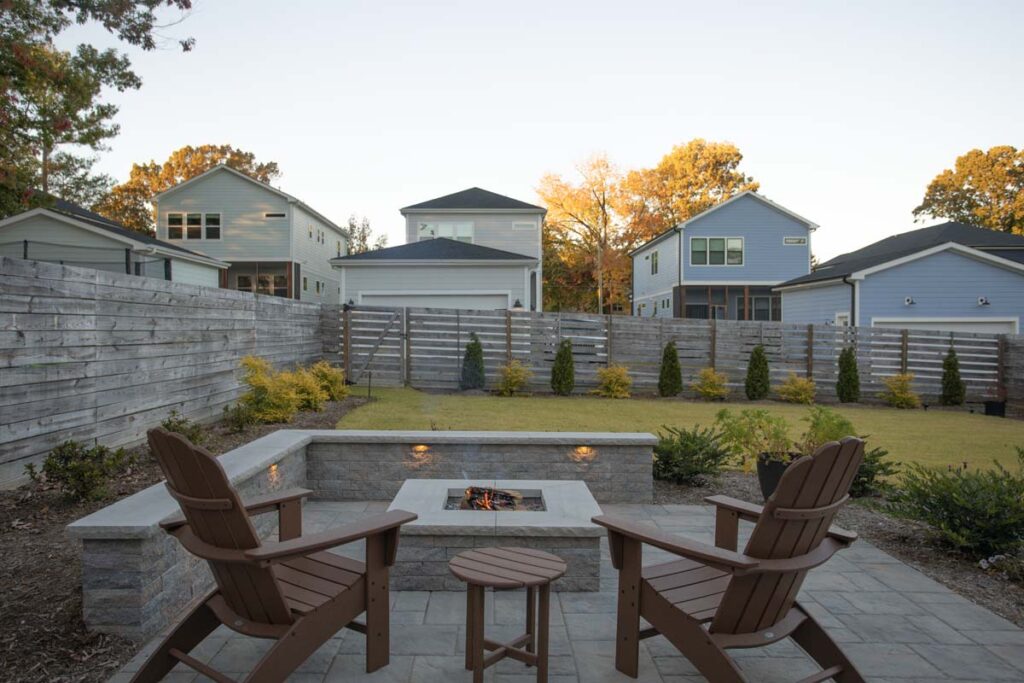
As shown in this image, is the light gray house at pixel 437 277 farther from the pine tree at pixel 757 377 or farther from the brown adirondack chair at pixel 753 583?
the brown adirondack chair at pixel 753 583

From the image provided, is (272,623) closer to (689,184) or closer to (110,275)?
(110,275)

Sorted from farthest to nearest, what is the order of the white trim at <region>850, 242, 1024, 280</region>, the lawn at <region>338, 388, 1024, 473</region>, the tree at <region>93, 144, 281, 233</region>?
1. the tree at <region>93, 144, 281, 233</region>
2. the white trim at <region>850, 242, 1024, 280</region>
3. the lawn at <region>338, 388, 1024, 473</region>

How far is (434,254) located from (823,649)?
1767 centimetres

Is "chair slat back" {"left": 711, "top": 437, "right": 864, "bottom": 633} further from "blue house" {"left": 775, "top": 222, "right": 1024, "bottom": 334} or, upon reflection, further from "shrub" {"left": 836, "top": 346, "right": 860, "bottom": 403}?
"blue house" {"left": 775, "top": 222, "right": 1024, "bottom": 334}

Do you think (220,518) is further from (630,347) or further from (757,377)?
(757,377)

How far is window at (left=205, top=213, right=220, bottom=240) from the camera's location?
2655 centimetres

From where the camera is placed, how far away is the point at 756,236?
92.1ft

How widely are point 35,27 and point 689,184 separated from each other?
37.4 m

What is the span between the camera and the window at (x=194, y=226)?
2647 centimetres

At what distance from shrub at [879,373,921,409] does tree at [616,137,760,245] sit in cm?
2633

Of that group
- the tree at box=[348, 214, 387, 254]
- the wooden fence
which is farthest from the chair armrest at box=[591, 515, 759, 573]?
the tree at box=[348, 214, 387, 254]

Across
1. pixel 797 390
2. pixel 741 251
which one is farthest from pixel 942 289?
pixel 741 251

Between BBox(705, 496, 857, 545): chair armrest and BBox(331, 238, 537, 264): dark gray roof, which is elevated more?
BBox(331, 238, 537, 264): dark gray roof

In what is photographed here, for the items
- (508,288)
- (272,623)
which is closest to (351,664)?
(272,623)
